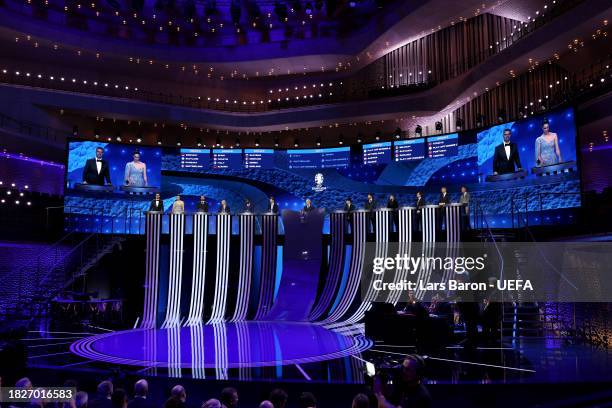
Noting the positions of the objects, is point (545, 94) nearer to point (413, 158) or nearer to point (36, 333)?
point (413, 158)

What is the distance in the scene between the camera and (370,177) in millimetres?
18156

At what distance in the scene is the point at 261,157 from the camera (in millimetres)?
17281

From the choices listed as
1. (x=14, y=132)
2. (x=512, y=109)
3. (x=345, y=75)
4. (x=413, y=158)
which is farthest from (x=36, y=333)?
(x=345, y=75)

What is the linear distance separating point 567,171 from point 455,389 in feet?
25.3

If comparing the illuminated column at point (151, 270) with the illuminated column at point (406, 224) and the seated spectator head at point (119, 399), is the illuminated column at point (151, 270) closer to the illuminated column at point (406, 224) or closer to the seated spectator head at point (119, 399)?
the illuminated column at point (406, 224)

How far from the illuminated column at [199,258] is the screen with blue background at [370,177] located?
2.59 metres

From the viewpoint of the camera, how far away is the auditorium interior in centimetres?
696

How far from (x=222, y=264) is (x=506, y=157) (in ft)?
24.1

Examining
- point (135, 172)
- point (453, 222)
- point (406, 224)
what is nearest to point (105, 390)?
point (453, 222)

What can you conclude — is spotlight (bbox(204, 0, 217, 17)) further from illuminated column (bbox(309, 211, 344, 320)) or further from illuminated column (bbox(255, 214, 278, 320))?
illuminated column (bbox(309, 211, 344, 320))

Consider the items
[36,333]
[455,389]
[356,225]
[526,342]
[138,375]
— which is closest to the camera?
[455,389]

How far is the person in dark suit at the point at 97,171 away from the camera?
50.0 ft

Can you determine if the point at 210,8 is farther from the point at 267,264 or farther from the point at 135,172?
the point at 267,264

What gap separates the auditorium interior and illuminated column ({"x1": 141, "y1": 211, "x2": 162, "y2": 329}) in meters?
0.05
